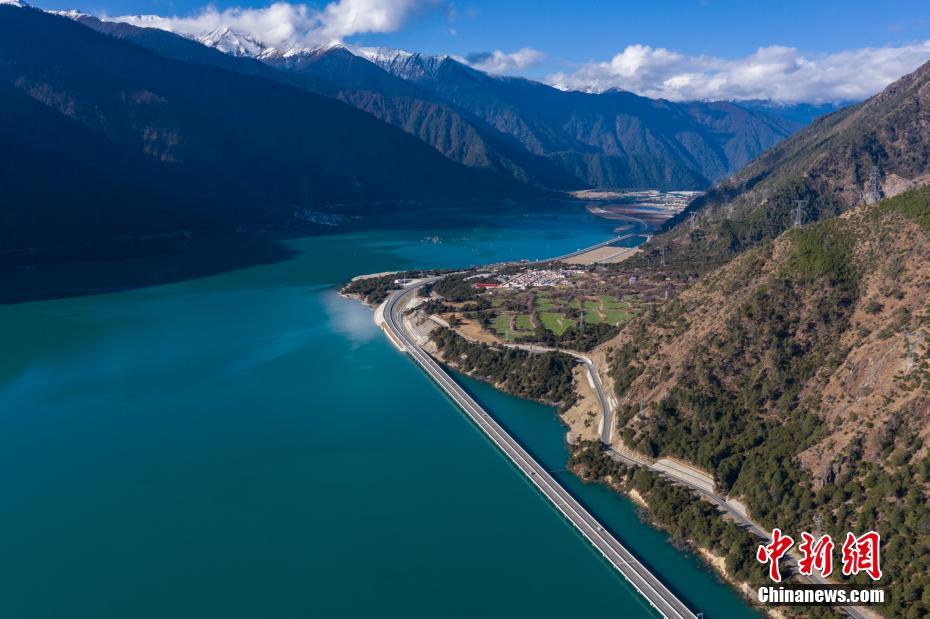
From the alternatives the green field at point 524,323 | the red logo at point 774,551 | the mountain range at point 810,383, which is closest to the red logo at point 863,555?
the mountain range at point 810,383

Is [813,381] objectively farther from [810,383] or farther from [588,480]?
[588,480]

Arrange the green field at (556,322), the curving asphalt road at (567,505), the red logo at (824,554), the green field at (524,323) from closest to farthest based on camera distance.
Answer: the red logo at (824,554) → the curving asphalt road at (567,505) → the green field at (556,322) → the green field at (524,323)

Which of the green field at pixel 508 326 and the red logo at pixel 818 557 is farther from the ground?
the green field at pixel 508 326

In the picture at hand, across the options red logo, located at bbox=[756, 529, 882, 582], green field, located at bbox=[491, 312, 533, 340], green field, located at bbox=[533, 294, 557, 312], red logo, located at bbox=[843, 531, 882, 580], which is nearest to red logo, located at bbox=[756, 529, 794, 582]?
red logo, located at bbox=[756, 529, 882, 582]

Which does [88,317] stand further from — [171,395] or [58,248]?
[58,248]

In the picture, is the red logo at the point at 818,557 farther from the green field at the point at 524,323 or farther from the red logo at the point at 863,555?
the green field at the point at 524,323

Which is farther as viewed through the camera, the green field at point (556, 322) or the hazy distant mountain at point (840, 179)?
the hazy distant mountain at point (840, 179)

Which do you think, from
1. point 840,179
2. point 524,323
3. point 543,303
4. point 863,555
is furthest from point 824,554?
point 840,179

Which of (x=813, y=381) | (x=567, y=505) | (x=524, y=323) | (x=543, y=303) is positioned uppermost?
(x=813, y=381)
